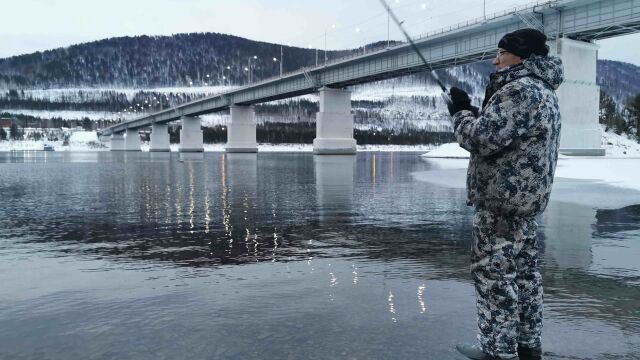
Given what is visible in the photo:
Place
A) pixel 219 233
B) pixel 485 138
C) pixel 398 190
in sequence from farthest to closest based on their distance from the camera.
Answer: pixel 398 190, pixel 219 233, pixel 485 138

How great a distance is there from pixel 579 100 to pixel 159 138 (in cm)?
12572

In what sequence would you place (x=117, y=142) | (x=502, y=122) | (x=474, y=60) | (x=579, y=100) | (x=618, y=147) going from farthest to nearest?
(x=117, y=142) < (x=618, y=147) < (x=474, y=60) < (x=579, y=100) < (x=502, y=122)

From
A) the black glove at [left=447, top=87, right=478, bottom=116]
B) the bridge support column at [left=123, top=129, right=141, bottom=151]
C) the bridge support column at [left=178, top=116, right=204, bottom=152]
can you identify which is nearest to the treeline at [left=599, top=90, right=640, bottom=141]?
the bridge support column at [left=178, top=116, right=204, bottom=152]

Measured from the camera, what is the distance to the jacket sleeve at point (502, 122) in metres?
3.67

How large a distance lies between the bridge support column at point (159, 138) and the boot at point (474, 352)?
499 feet

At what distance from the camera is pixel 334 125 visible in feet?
275

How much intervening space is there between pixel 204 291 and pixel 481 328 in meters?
3.21

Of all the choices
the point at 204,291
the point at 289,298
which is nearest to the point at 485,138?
the point at 289,298

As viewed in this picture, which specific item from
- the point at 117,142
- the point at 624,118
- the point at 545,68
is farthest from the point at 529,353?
the point at 117,142

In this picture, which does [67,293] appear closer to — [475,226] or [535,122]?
[475,226]

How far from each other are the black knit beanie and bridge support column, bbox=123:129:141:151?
576ft

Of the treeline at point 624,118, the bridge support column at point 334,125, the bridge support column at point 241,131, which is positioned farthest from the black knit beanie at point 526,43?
the bridge support column at point 241,131

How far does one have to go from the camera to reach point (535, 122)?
371 centimetres

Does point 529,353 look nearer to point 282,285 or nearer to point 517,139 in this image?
point 517,139
